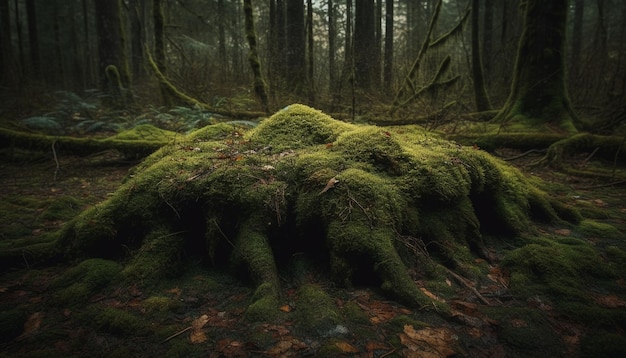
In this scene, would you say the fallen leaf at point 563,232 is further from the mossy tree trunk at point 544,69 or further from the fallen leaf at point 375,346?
the mossy tree trunk at point 544,69

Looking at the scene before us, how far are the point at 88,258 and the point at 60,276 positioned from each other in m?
0.25

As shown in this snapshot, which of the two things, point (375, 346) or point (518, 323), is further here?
point (518, 323)

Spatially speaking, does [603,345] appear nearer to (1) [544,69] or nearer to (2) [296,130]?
(2) [296,130]

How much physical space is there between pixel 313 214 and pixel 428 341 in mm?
1154

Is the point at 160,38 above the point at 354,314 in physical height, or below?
above

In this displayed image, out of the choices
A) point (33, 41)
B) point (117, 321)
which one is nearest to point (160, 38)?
point (117, 321)

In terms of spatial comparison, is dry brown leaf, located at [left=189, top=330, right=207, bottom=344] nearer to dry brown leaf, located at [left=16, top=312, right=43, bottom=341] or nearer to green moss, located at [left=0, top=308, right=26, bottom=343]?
dry brown leaf, located at [left=16, top=312, right=43, bottom=341]

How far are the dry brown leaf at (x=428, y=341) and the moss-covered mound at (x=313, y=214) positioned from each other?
212 mm

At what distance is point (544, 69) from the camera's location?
21.6ft

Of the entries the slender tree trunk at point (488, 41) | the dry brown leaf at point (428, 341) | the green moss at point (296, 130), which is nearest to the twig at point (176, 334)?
the dry brown leaf at point (428, 341)

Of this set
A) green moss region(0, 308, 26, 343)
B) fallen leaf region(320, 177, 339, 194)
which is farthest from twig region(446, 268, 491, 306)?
green moss region(0, 308, 26, 343)

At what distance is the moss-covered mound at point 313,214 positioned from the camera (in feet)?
7.65

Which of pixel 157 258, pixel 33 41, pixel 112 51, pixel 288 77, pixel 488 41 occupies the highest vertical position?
pixel 33 41

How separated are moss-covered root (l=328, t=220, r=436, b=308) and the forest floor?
13 centimetres
